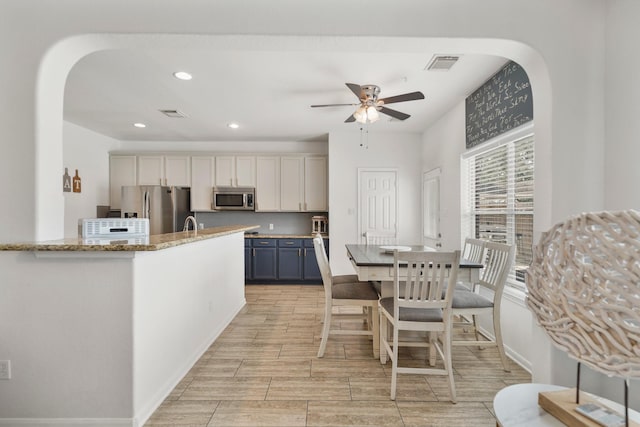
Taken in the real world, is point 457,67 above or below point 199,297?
above

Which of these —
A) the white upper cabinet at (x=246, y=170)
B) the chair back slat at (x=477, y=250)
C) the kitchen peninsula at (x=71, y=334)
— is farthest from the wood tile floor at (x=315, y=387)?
the white upper cabinet at (x=246, y=170)

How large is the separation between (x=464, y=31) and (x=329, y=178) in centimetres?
357

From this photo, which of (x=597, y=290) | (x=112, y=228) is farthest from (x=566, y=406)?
(x=112, y=228)

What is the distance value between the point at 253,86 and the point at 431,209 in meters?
3.11

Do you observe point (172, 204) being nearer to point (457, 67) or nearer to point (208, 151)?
point (208, 151)

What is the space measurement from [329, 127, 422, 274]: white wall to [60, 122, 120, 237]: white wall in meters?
3.86

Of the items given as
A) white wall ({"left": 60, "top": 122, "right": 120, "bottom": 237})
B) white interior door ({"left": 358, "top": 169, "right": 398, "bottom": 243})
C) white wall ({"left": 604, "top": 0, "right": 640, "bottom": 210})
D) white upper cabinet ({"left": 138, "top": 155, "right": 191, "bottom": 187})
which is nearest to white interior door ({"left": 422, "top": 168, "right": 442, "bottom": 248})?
white interior door ({"left": 358, "top": 169, "right": 398, "bottom": 243})

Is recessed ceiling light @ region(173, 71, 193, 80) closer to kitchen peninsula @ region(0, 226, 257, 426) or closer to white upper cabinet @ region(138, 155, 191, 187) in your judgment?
kitchen peninsula @ region(0, 226, 257, 426)

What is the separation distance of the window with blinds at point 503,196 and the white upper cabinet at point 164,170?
4472mm

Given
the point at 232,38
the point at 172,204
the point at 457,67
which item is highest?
the point at 457,67

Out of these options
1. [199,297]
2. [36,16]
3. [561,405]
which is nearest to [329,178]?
[199,297]

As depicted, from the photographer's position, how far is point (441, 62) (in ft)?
9.25

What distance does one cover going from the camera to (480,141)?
11.0 feet

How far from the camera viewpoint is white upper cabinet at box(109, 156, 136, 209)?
18.2 ft
